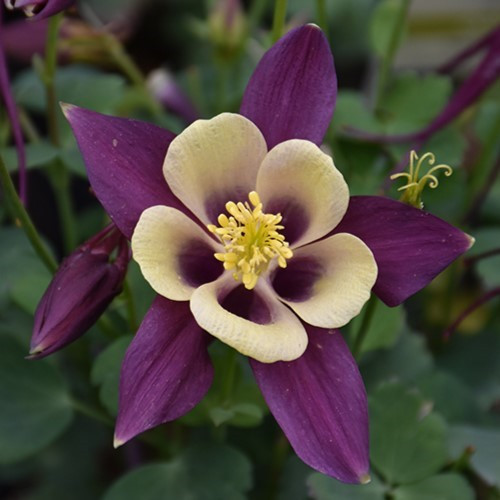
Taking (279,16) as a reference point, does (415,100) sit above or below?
below

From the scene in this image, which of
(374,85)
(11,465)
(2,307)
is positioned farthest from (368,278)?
(374,85)

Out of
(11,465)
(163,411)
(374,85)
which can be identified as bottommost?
(11,465)

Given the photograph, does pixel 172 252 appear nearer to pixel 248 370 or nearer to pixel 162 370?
pixel 162 370

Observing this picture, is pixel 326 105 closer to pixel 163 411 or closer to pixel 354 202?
pixel 354 202

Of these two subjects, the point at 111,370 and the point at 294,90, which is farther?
the point at 111,370

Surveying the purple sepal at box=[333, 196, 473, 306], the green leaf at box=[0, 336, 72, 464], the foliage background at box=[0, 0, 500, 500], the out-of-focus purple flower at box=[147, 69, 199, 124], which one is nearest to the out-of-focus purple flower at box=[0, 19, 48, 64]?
the foliage background at box=[0, 0, 500, 500]

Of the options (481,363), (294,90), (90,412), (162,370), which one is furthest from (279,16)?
(481,363)
